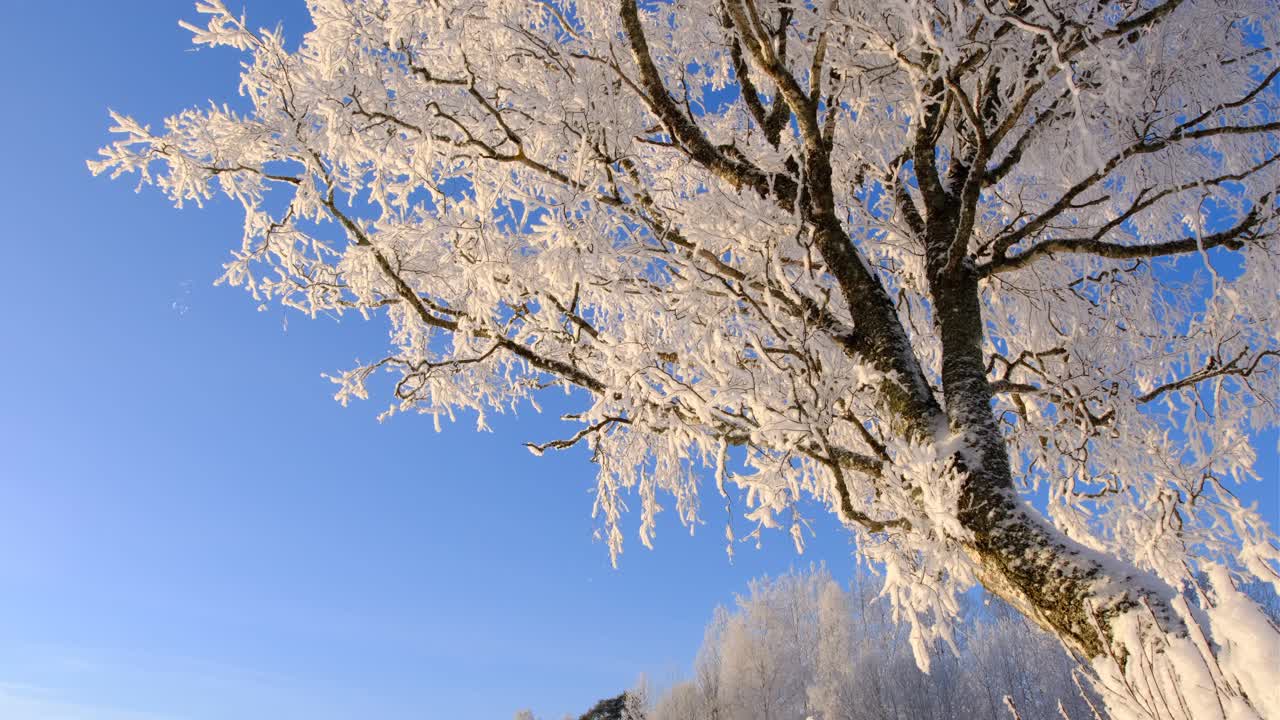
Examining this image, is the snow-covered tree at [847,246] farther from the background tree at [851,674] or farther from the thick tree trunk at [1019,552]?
the background tree at [851,674]

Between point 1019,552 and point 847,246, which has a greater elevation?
point 847,246

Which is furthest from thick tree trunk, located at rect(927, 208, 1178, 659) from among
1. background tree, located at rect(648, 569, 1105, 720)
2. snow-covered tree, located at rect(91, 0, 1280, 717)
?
background tree, located at rect(648, 569, 1105, 720)

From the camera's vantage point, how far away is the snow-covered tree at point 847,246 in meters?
2.87

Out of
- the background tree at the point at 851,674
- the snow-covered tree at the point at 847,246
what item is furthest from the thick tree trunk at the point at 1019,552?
the background tree at the point at 851,674

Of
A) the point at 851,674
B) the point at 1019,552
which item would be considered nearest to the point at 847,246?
the point at 1019,552

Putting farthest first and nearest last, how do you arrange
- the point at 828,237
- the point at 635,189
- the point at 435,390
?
the point at 435,390, the point at 635,189, the point at 828,237

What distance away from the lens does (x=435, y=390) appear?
15.3 feet

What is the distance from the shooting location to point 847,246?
346 centimetres

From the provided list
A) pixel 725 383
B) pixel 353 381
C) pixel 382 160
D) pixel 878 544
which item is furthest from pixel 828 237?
pixel 353 381

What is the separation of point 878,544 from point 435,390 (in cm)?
287

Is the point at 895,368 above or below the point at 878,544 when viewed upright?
above

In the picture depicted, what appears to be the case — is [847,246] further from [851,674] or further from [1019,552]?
[851,674]

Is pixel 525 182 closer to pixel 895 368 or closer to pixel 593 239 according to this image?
pixel 593 239

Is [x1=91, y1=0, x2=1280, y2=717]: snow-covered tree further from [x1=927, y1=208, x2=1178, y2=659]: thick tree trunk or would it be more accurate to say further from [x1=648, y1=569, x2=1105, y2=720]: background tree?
[x1=648, y1=569, x2=1105, y2=720]: background tree
